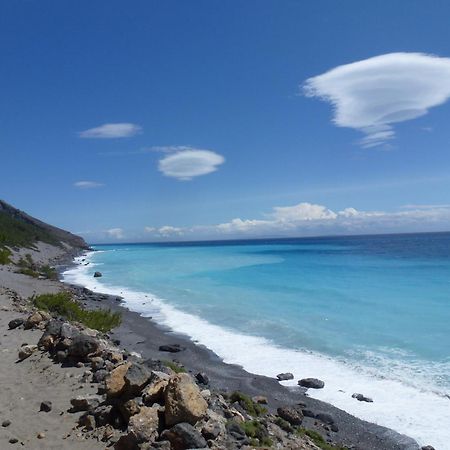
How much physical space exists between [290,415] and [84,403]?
15.2 ft

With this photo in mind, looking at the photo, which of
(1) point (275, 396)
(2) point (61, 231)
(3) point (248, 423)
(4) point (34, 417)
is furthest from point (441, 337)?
(2) point (61, 231)

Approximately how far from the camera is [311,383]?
13242 mm

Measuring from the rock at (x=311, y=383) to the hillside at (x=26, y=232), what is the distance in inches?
1641

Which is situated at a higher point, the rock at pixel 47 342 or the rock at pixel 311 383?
the rock at pixel 47 342

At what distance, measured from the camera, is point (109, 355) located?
33.7 ft

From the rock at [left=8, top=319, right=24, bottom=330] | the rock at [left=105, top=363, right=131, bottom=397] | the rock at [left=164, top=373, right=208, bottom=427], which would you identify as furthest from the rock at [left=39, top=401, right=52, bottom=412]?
the rock at [left=8, top=319, right=24, bottom=330]

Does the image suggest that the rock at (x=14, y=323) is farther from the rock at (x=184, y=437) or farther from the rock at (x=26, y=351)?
the rock at (x=184, y=437)

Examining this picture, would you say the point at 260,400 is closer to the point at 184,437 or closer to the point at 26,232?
the point at 184,437

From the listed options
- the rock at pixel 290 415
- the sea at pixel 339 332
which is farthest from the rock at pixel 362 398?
the rock at pixel 290 415

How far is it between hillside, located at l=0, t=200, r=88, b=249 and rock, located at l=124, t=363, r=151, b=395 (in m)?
44.1

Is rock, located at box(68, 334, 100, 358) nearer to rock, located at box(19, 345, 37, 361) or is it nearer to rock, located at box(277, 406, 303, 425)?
rock, located at box(19, 345, 37, 361)

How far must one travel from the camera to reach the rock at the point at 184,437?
650 centimetres

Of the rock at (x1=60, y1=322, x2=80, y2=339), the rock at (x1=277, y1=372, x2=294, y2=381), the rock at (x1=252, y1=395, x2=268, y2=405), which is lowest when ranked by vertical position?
the rock at (x1=277, y1=372, x2=294, y2=381)

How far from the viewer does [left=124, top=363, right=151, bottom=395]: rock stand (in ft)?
25.3
